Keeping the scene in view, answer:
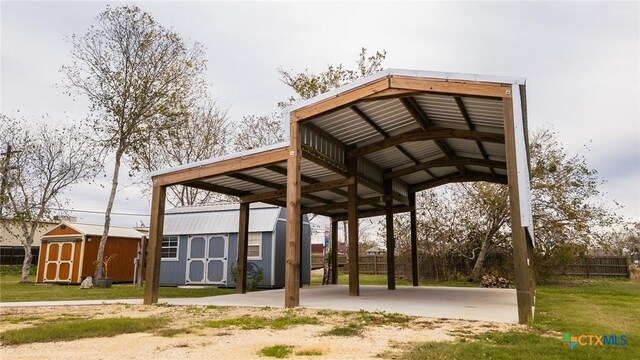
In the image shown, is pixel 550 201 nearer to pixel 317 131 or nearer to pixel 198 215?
pixel 317 131

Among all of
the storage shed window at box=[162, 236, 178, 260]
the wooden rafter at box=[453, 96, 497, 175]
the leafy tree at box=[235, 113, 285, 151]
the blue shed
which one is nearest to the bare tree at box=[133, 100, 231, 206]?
the leafy tree at box=[235, 113, 285, 151]

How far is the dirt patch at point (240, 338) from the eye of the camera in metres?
3.75

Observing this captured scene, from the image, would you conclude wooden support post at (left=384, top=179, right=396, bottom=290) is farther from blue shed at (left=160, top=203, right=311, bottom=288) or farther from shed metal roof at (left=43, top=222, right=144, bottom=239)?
shed metal roof at (left=43, top=222, right=144, bottom=239)

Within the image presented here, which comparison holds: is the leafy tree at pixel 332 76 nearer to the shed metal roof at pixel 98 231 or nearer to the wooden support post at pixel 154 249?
the shed metal roof at pixel 98 231

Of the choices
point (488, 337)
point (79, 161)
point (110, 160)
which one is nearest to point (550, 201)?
point (488, 337)

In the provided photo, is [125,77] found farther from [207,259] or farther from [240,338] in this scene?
[240,338]

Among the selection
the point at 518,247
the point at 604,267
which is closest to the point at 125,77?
the point at 518,247

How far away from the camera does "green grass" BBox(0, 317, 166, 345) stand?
4457 mm

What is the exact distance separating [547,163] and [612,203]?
2.65 metres

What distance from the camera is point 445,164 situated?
11.5m

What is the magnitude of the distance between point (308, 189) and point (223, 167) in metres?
3.03

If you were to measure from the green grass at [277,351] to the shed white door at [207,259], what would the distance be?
10935 millimetres

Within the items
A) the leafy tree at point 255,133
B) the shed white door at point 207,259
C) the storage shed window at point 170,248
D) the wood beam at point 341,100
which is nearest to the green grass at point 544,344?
the wood beam at point 341,100

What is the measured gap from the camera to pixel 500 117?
798 cm
